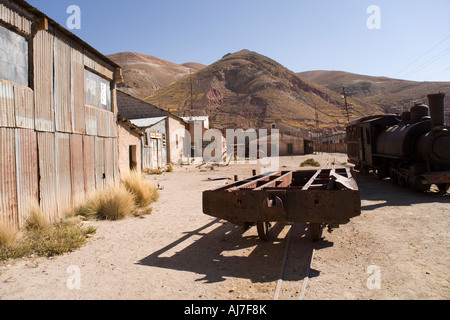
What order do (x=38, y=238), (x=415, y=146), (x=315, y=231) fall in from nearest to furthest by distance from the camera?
(x=315, y=231) < (x=38, y=238) < (x=415, y=146)

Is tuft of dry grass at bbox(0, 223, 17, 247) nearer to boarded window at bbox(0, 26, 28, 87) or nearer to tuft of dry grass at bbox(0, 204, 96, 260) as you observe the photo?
tuft of dry grass at bbox(0, 204, 96, 260)

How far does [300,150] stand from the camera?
47.8 metres

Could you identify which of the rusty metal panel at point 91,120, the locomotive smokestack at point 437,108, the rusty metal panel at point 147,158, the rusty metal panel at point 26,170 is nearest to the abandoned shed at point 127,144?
the rusty metal panel at point 147,158

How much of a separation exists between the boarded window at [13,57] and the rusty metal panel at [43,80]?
220mm

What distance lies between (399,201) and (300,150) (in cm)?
3961

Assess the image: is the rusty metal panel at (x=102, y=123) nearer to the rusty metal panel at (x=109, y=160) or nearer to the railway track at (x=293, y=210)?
the rusty metal panel at (x=109, y=160)

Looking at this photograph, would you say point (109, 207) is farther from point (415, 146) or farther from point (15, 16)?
point (415, 146)

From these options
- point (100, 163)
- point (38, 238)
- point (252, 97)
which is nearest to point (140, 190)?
point (100, 163)

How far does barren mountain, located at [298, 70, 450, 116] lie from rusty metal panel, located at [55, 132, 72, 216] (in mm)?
51924

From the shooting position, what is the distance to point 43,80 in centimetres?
704

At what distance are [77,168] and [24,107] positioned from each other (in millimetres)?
2526

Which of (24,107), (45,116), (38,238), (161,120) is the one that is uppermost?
(161,120)
